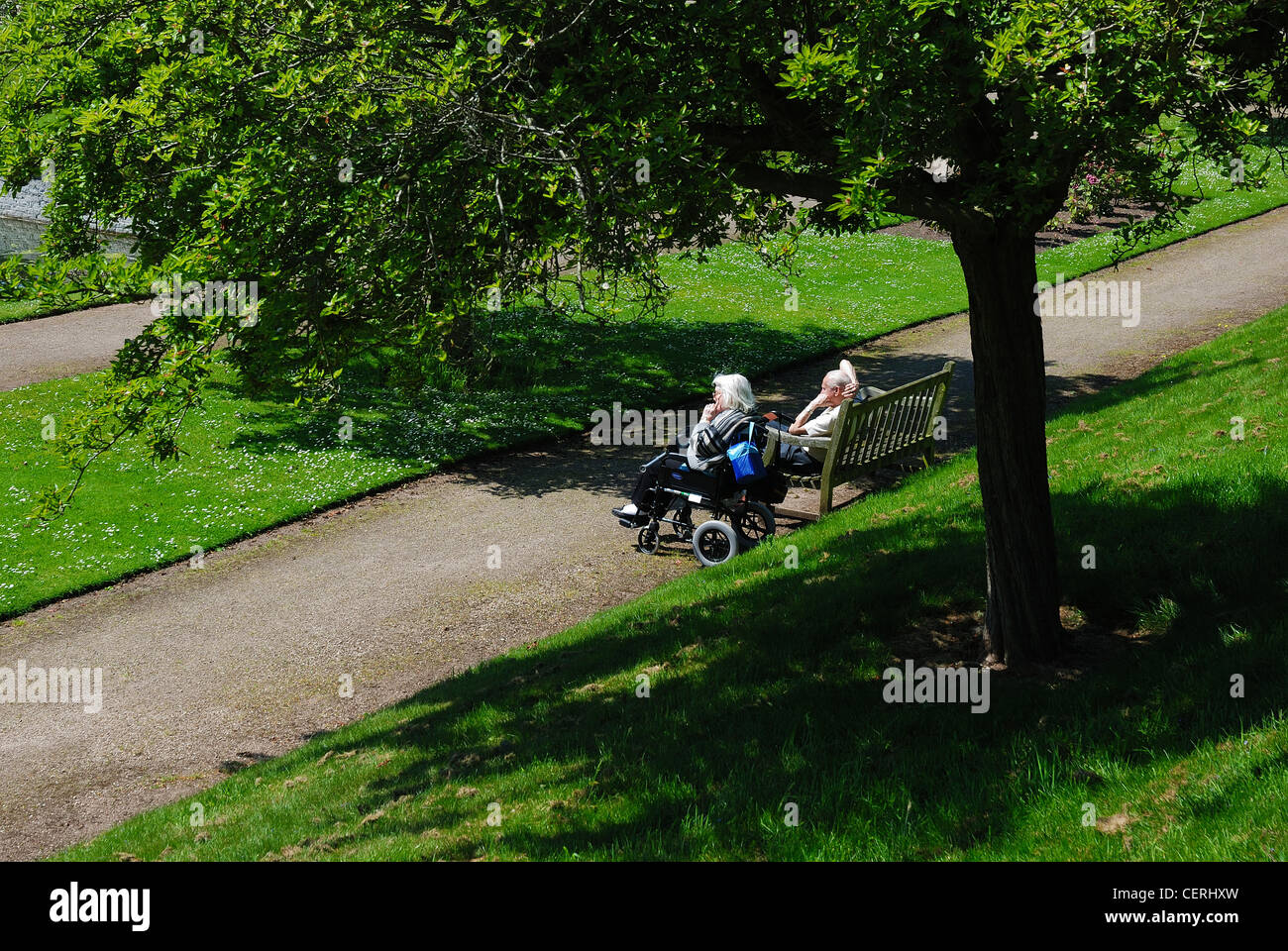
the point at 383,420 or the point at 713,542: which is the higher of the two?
the point at 383,420

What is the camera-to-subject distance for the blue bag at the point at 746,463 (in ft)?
37.2

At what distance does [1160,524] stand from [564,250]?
511 cm

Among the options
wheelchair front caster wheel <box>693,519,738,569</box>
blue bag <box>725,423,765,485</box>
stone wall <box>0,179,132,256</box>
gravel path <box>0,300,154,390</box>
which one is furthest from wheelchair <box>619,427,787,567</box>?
stone wall <box>0,179,132,256</box>

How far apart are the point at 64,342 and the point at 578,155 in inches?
699

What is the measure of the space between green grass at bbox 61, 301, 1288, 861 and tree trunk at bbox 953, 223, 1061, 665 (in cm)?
35

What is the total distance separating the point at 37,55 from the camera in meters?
9.05

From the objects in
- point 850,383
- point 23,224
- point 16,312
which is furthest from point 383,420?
point 23,224

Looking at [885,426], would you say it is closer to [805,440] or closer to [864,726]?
[805,440]

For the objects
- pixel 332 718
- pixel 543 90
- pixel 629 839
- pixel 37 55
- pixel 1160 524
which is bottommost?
pixel 332 718

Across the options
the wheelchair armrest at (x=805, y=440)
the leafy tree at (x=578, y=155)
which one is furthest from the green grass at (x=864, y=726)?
the wheelchair armrest at (x=805, y=440)

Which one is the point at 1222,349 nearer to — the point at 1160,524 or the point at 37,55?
the point at 1160,524

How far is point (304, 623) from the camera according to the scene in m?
10.8

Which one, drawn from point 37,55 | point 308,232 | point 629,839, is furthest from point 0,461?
point 629,839

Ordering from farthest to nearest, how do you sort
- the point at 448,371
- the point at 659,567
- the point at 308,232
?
the point at 448,371
the point at 659,567
the point at 308,232
